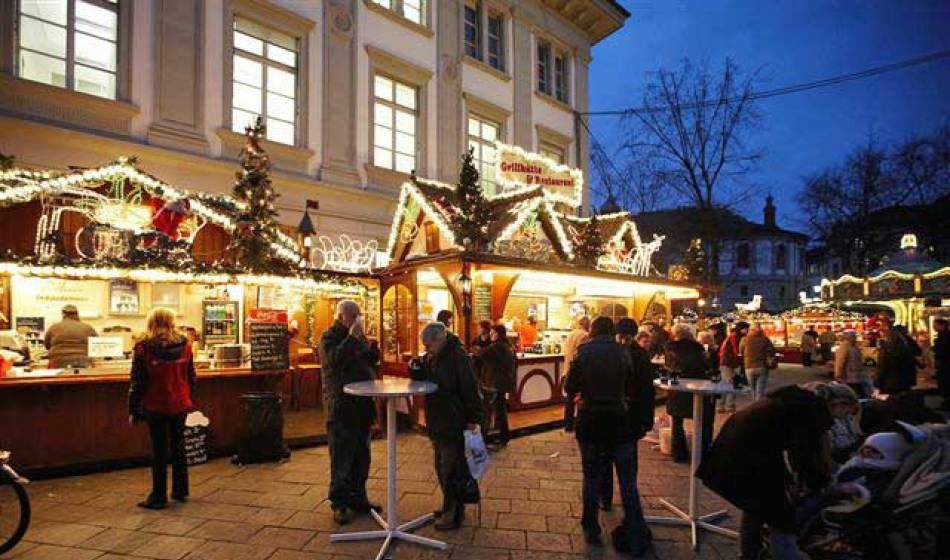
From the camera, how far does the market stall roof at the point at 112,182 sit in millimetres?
7164

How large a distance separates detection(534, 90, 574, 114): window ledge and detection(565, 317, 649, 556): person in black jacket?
1511cm

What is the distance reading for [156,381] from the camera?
210 inches

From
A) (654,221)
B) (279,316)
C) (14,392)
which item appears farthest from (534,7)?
(654,221)

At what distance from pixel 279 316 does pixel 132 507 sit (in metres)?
4.52

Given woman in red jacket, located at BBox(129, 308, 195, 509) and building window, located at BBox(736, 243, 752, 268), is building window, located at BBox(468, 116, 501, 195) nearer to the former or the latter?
woman in red jacket, located at BBox(129, 308, 195, 509)

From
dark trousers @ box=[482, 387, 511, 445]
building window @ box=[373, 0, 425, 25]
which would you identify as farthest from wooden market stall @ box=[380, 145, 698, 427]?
building window @ box=[373, 0, 425, 25]

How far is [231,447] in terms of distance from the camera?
24.0ft

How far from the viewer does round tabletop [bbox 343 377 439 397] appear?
13.5 feet

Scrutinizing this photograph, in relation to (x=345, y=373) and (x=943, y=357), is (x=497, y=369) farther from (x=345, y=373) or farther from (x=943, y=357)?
(x=943, y=357)

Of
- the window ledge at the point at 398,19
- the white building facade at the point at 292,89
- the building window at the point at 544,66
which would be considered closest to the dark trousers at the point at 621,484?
the white building facade at the point at 292,89

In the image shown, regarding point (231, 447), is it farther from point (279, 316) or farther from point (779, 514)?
point (779, 514)

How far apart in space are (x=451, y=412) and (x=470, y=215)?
5.36 m

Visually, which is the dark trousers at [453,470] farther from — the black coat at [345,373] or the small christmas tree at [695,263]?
the small christmas tree at [695,263]

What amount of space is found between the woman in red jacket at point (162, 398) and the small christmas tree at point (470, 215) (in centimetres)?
507
